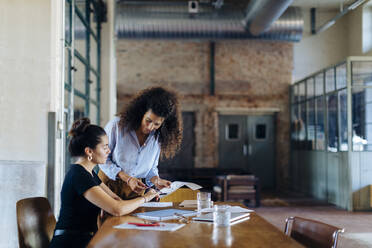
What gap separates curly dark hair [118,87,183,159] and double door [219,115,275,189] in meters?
7.72

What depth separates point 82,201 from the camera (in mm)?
2230

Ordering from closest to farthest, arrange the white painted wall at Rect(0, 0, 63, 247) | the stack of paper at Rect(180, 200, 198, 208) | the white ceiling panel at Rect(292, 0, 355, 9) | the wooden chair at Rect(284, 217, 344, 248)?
the wooden chair at Rect(284, 217, 344, 248) → the stack of paper at Rect(180, 200, 198, 208) → the white painted wall at Rect(0, 0, 63, 247) → the white ceiling panel at Rect(292, 0, 355, 9)

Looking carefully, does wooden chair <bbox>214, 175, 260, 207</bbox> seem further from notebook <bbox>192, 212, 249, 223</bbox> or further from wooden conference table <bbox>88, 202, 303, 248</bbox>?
wooden conference table <bbox>88, 202, 303, 248</bbox>

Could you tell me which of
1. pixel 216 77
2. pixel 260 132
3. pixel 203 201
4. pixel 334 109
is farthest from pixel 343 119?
pixel 203 201

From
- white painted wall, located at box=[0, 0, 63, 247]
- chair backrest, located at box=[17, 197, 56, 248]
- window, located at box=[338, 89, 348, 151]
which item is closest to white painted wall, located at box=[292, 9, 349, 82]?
window, located at box=[338, 89, 348, 151]

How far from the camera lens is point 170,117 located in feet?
10.5

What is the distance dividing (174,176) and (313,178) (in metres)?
3.37

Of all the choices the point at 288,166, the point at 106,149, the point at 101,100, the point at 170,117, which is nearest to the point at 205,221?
the point at 106,149

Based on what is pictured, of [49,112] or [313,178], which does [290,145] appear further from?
[49,112]

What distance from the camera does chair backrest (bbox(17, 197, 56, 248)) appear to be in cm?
218

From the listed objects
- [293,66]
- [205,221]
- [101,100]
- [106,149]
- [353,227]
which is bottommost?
[353,227]

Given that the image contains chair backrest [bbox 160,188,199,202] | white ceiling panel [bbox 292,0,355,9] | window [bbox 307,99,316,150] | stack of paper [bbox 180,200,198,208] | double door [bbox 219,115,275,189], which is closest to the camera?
stack of paper [bbox 180,200,198,208]

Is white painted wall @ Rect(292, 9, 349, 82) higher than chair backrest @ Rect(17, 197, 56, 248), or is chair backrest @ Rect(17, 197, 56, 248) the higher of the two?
white painted wall @ Rect(292, 9, 349, 82)

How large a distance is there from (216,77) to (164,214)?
8.84 meters
